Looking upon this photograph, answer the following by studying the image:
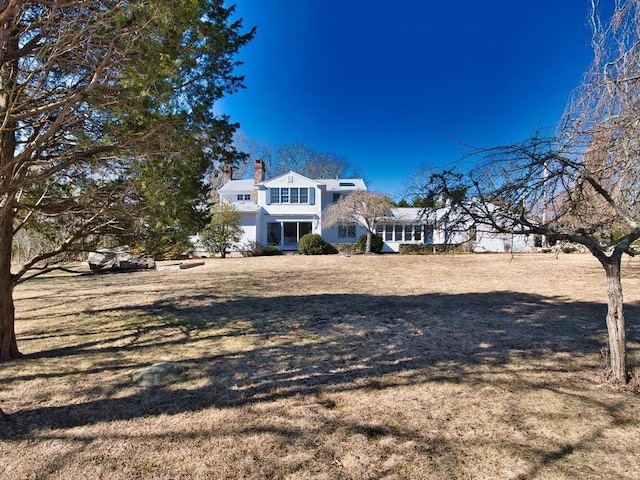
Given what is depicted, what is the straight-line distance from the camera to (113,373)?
4172 mm

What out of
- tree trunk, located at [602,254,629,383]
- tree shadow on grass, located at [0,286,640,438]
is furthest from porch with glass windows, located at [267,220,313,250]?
tree trunk, located at [602,254,629,383]

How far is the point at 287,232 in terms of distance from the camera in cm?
2964

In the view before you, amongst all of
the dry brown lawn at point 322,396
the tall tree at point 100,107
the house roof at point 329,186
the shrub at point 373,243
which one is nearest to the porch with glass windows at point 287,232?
the house roof at point 329,186

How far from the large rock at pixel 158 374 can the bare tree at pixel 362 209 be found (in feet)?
67.5

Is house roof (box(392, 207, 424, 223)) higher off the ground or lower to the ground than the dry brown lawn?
higher

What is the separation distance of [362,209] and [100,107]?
2080 cm

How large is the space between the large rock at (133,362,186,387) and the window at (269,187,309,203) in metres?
24.3

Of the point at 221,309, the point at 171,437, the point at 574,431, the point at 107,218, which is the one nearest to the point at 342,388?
the point at 171,437

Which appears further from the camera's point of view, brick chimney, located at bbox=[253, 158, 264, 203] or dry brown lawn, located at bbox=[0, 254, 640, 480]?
brick chimney, located at bbox=[253, 158, 264, 203]

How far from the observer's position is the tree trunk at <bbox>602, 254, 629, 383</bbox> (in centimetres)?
358

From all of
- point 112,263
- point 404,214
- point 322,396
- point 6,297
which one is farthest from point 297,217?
point 322,396

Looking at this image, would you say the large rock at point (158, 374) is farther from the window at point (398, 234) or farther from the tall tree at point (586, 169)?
the window at point (398, 234)

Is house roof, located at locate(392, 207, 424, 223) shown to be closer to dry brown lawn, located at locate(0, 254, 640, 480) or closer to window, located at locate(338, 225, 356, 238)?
window, located at locate(338, 225, 356, 238)

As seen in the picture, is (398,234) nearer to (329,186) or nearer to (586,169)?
(329,186)
